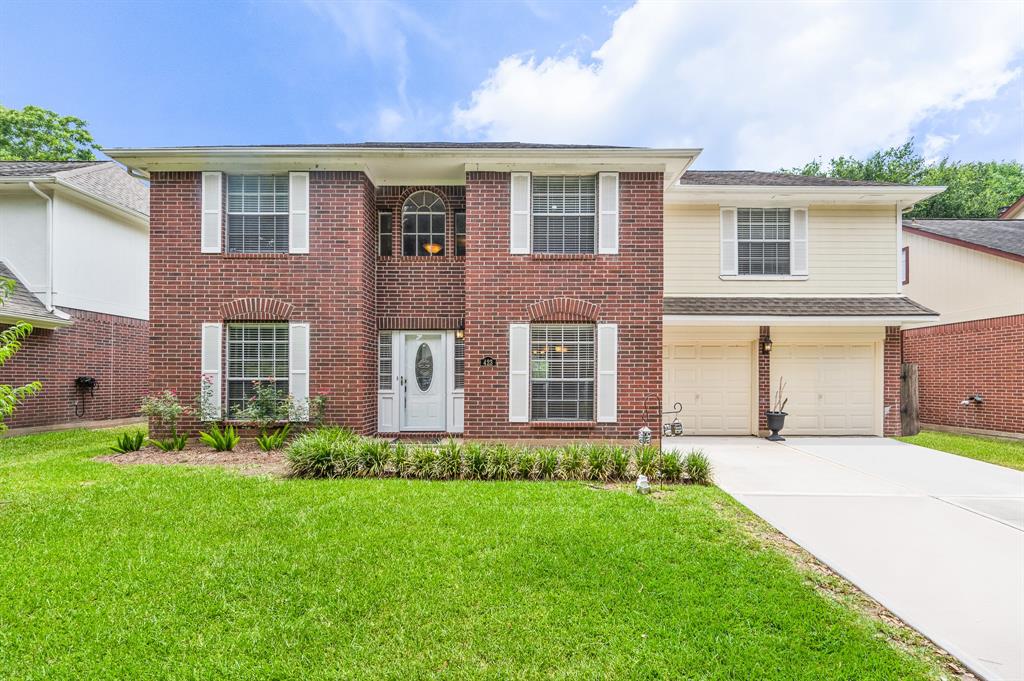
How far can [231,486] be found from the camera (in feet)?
20.0

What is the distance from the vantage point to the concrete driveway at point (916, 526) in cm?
327

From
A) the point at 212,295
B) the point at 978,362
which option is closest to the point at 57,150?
the point at 212,295

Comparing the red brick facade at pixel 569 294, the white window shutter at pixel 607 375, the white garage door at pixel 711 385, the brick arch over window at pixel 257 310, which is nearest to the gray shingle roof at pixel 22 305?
the brick arch over window at pixel 257 310

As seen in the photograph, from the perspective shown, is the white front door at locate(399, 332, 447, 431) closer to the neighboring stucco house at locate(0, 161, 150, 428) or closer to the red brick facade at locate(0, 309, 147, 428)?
the neighboring stucco house at locate(0, 161, 150, 428)

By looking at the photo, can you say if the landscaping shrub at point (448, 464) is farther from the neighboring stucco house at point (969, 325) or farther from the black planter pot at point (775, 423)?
the neighboring stucco house at point (969, 325)

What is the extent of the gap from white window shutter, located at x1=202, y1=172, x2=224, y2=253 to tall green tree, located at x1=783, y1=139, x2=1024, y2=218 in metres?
28.5

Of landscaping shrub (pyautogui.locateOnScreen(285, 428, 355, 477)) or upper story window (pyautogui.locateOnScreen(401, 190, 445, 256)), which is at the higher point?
upper story window (pyautogui.locateOnScreen(401, 190, 445, 256))

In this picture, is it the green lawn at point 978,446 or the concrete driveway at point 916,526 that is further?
the green lawn at point 978,446

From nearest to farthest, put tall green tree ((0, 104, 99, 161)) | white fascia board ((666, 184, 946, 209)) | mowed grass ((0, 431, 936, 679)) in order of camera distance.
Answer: mowed grass ((0, 431, 936, 679)) → white fascia board ((666, 184, 946, 209)) → tall green tree ((0, 104, 99, 161))

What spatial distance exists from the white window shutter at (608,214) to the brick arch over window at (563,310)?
1067 mm

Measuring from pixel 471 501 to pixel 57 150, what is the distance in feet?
93.9

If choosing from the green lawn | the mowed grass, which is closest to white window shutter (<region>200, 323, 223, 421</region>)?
the mowed grass

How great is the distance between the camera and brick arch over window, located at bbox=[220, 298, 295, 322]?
862 cm

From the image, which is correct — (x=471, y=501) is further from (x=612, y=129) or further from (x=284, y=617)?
(x=612, y=129)
